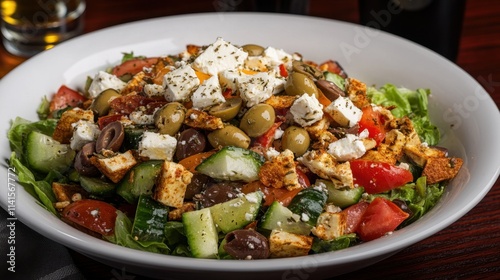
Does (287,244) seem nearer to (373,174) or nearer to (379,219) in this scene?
(379,219)

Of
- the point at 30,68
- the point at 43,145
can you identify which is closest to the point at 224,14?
the point at 30,68

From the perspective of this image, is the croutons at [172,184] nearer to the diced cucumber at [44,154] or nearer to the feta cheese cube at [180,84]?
the feta cheese cube at [180,84]

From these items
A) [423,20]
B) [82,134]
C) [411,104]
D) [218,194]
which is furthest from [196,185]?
[423,20]

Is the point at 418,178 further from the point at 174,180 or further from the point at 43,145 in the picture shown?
the point at 43,145

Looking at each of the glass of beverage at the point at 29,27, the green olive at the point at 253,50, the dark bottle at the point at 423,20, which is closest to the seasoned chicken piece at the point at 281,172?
the green olive at the point at 253,50

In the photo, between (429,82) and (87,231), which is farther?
(429,82)
